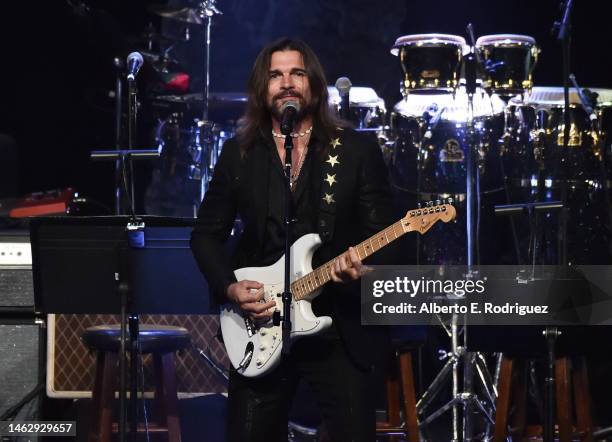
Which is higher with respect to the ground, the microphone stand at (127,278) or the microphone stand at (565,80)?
the microphone stand at (565,80)

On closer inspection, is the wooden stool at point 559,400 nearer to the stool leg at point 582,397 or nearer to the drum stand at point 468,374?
the stool leg at point 582,397

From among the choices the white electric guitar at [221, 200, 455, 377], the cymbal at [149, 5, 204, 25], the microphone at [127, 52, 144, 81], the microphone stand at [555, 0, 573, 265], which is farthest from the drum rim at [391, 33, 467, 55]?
the white electric guitar at [221, 200, 455, 377]

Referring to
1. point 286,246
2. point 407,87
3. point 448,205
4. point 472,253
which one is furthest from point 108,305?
point 407,87

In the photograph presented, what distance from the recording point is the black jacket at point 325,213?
441 centimetres

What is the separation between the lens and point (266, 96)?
15.5 feet

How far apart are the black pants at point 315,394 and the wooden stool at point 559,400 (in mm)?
1867

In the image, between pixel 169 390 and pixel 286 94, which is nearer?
pixel 286 94

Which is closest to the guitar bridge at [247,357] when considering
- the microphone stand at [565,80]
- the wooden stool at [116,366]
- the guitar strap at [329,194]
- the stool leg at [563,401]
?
the guitar strap at [329,194]

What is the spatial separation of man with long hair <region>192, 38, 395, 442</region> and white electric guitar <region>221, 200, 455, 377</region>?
0.18 feet

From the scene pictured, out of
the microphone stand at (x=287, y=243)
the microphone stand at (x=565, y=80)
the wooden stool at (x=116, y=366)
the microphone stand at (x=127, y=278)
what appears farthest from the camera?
the wooden stool at (x=116, y=366)

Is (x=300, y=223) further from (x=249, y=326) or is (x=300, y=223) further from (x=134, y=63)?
(x=134, y=63)

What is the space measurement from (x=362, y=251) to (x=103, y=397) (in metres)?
2.21

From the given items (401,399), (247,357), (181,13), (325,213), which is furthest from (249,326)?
(181,13)

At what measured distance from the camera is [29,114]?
946 cm
